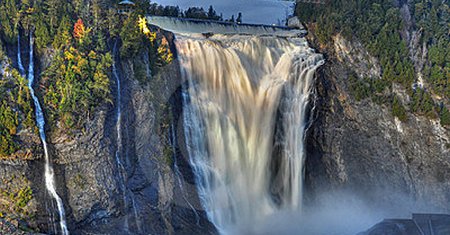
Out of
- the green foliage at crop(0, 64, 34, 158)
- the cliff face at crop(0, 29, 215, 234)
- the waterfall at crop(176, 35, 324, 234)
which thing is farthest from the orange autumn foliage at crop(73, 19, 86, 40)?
the waterfall at crop(176, 35, 324, 234)

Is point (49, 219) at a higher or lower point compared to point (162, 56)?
lower

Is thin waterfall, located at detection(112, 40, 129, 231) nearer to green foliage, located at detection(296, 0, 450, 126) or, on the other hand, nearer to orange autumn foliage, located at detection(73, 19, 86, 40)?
orange autumn foliage, located at detection(73, 19, 86, 40)

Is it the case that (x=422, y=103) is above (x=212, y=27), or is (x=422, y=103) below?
below

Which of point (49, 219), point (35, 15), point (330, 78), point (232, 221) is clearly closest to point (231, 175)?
point (232, 221)

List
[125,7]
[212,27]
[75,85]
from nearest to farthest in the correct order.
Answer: [75,85] → [125,7] → [212,27]

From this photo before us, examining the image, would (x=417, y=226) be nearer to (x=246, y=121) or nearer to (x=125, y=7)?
(x=246, y=121)

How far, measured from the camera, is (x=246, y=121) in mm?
26078

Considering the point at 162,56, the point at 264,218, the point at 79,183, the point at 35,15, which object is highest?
the point at 35,15

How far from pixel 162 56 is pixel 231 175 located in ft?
24.0

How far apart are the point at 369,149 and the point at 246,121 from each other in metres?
8.01

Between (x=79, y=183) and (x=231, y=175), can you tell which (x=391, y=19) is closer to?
(x=231, y=175)

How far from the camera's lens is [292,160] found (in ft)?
92.0

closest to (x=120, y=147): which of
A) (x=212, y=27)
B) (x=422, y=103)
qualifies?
(x=212, y=27)

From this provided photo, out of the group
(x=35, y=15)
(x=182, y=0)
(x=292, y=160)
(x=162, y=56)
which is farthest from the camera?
(x=182, y=0)
